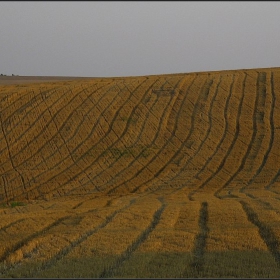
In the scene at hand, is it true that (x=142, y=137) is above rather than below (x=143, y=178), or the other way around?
above

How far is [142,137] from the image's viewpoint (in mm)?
34688

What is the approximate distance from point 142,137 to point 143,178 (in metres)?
6.38

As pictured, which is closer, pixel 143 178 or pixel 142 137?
pixel 143 178

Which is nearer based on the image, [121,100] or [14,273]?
[14,273]

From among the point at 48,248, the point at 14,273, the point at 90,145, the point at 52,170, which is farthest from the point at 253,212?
the point at 90,145

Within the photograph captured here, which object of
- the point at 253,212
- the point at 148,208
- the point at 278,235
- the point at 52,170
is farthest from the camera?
the point at 52,170

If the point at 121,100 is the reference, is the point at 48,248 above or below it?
below

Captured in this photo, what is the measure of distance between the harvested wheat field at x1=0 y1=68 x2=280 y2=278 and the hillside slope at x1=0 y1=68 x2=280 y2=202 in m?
0.11

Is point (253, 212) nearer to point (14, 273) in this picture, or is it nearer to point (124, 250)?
point (124, 250)

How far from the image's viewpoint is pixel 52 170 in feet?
98.1

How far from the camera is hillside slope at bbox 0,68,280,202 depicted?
2791 centimetres

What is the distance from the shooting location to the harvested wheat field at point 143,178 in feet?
30.5

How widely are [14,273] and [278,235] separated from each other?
571 cm

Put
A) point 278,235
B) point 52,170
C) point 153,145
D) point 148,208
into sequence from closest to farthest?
point 278,235, point 148,208, point 52,170, point 153,145
